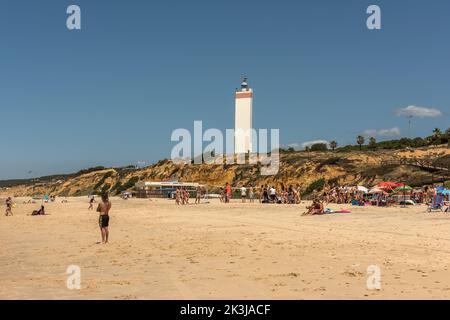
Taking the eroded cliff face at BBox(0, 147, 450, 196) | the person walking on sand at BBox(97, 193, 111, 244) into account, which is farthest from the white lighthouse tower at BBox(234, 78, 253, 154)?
the person walking on sand at BBox(97, 193, 111, 244)

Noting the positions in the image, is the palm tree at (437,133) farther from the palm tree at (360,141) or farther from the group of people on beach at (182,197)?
the group of people on beach at (182,197)

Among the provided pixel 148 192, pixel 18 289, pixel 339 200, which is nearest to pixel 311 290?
pixel 18 289

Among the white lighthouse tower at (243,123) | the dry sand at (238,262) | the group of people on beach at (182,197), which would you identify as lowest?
the group of people on beach at (182,197)

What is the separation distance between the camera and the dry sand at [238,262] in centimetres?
715

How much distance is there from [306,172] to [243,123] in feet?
52.6

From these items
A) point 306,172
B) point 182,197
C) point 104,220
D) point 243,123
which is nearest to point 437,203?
point 104,220

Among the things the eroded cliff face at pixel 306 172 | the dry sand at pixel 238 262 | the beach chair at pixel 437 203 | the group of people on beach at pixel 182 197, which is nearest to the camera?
the dry sand at pixel 238 262

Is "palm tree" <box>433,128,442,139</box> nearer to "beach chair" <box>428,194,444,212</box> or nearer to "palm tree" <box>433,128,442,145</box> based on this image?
"palm tree" <box>433,128,442,145</box>

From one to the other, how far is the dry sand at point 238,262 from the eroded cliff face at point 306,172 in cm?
2631

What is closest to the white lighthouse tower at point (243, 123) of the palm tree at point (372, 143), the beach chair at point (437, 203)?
the palm tree at point (372, 143)

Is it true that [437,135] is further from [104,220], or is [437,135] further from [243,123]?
[104,220]

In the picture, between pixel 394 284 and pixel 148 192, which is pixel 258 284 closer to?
pixel 394 284

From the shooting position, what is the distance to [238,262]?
32.2 feet

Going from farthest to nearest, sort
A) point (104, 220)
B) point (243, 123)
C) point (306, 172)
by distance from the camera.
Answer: point (243, 123)
point (306, 172)
point (104, 220)
